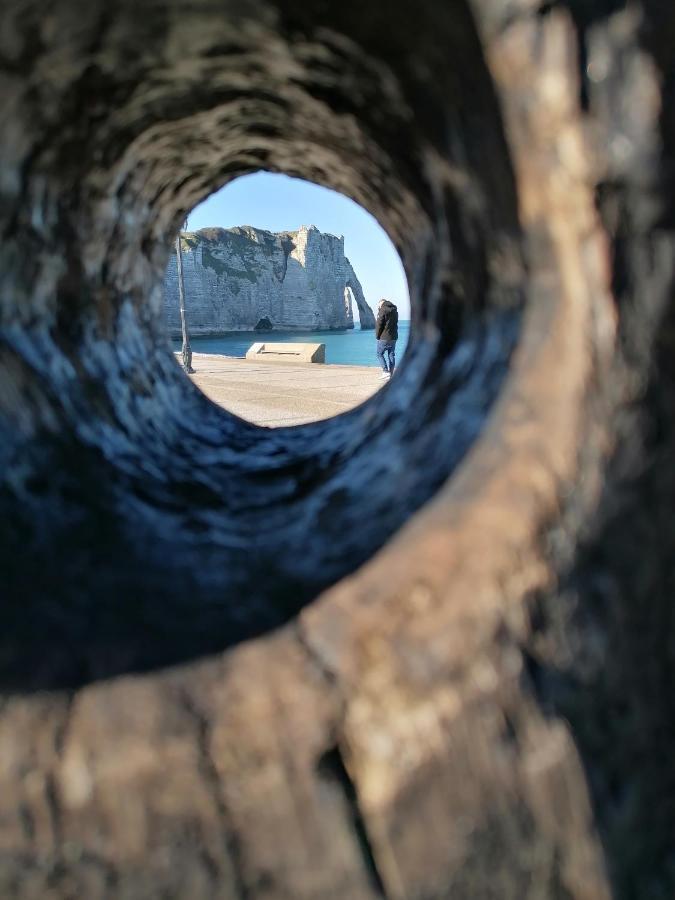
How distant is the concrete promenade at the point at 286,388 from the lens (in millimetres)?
5918

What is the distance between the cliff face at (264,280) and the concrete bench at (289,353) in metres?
40.3

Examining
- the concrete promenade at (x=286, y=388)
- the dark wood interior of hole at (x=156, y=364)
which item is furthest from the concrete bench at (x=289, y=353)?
the dark wood interior of hole at (x=156, y=364)

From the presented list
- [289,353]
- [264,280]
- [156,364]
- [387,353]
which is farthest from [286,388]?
[264,280]

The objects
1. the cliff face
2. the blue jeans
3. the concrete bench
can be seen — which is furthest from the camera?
the cliff face

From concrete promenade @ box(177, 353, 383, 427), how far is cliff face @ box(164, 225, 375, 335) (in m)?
43.5

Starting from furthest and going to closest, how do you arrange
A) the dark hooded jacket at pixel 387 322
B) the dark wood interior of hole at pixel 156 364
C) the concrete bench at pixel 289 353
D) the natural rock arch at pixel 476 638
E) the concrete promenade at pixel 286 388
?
the concrete bench at pixel 289 353
the dark hooded jacket at pixel 387 322
the concrete promenade at pixel 286 388
the dark wood interior of hole at pixel 156 364
the natural rock arch at pixel 476 638

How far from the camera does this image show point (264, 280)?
61.2m

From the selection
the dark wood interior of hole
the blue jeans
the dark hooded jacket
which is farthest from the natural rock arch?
the blue jeans

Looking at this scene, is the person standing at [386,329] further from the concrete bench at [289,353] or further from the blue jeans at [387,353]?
the concrete bench at [289,353]

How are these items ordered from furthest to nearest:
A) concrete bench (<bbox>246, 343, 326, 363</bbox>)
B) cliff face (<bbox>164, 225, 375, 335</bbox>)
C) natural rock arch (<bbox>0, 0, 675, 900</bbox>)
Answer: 1. cliff face (<bbox>164, 225, 375, 335</bbox>)
2. concrete bench (<bbox>246, 343, 326, 363</bbox>)
3. natural rock arch (<bbox>0, 0, 675, 900</bbox>)

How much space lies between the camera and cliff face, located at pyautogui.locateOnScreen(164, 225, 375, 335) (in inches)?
2208

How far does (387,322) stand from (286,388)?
1470mm

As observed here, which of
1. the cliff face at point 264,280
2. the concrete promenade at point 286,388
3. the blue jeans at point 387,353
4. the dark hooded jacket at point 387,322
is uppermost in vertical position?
the cliff face at point 264,280

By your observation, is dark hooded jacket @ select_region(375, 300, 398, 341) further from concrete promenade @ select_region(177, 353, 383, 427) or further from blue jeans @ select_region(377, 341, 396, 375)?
concrete promenade @ select_region(177, 353, 383, 427)
